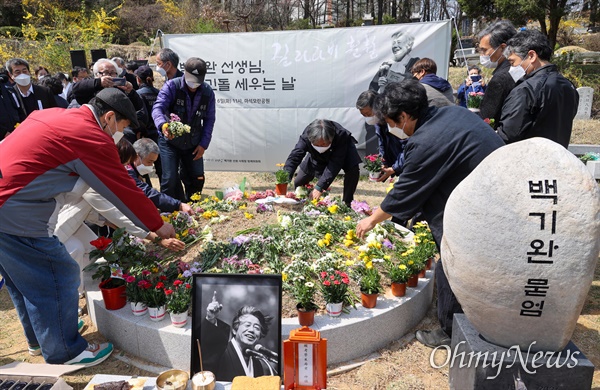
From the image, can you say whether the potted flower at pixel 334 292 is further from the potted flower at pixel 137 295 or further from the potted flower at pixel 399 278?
the potted flower at pixel 137 295

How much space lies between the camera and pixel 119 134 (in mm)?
3201

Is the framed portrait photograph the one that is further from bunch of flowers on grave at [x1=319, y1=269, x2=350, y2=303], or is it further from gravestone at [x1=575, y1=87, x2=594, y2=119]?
gravestone at [x1=575, y1=87, x2=594, y2=119]

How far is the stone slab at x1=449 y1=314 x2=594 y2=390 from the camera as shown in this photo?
228cm

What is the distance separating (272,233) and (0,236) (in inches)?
81.1

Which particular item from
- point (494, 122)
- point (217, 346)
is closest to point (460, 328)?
point (217, 346)

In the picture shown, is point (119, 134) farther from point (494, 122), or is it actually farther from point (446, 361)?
point (494, 122)

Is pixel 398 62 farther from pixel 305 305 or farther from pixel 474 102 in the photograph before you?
pixel 305 305

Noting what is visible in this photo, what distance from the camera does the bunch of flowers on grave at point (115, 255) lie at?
10.8ft

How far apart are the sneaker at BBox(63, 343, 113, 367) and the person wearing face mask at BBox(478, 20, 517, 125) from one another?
4.03 metres

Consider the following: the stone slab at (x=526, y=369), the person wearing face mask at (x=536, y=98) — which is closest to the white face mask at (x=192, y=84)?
the person wearing face mask at (x=536, y=98)

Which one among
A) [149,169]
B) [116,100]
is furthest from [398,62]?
[116,100]

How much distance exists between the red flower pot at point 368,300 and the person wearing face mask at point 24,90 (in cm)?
501

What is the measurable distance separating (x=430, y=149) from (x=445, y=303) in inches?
46.8

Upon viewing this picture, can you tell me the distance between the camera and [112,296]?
3252 mm
